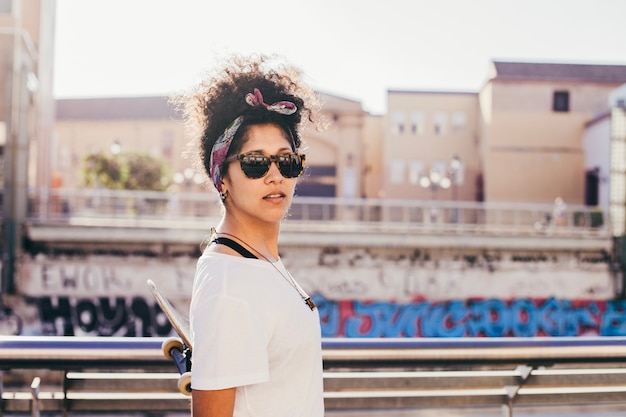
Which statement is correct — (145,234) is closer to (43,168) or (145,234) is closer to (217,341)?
(43,168)

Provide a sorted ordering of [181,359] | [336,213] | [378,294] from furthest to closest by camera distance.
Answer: [336,213]
[378,294]
[181,359]

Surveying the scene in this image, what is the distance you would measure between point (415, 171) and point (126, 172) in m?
19.8

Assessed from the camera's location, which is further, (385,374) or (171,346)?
(385,374)

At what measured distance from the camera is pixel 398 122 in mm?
41500

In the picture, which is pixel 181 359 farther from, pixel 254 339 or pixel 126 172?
pixel 126 172

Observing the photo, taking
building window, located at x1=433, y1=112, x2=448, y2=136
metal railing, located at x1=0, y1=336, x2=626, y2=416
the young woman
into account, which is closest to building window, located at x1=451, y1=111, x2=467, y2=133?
building window, located at x1=433, y1=112, x2=448, y2=136

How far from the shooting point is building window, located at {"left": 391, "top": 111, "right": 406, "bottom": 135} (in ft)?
136

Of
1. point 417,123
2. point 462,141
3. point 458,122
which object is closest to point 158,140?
point 417,123

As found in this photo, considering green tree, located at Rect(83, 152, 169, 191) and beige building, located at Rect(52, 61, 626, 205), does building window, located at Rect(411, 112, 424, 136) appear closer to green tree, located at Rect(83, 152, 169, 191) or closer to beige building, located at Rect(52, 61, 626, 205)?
beige building, located at Rect(52, 61, 626, 205)

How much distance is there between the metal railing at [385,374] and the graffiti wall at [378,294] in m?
14.1

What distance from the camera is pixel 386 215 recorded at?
2028 cm

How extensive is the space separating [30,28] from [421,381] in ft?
86.1

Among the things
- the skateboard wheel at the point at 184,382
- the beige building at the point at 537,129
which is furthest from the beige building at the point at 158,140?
the skateboard wheel at the point at 184,382

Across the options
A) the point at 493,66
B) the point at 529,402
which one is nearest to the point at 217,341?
the point at 529,402
